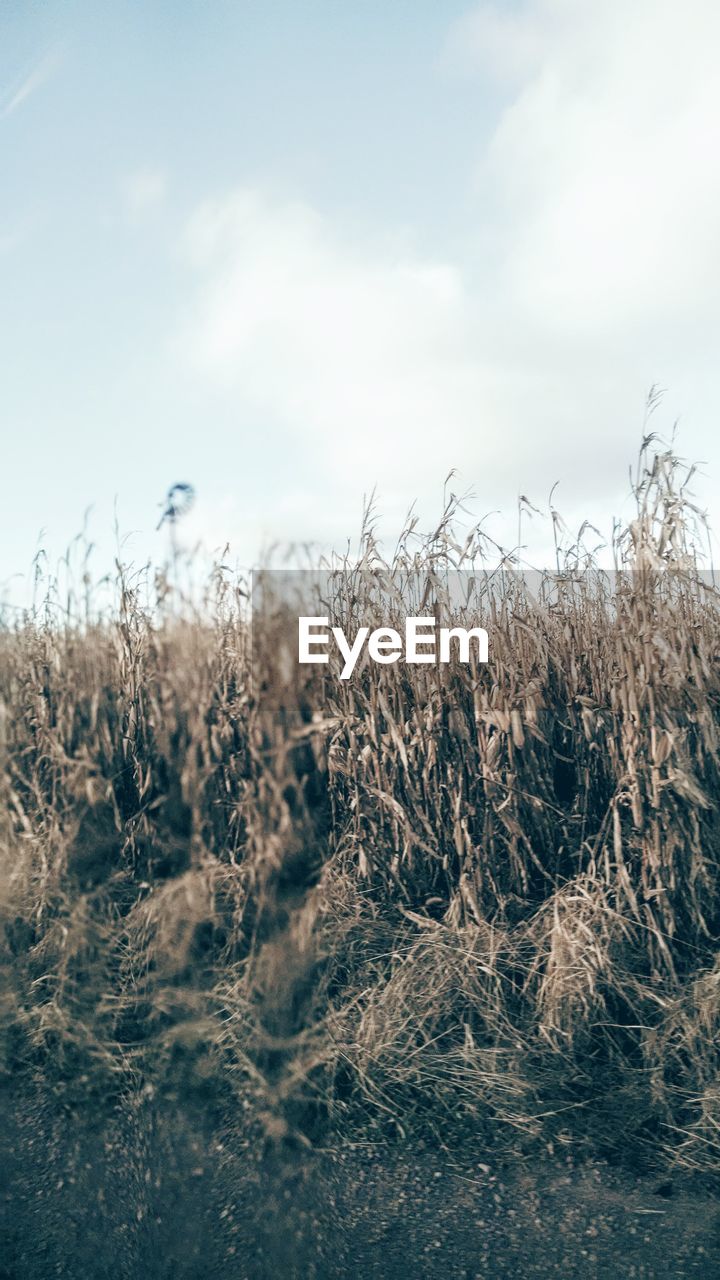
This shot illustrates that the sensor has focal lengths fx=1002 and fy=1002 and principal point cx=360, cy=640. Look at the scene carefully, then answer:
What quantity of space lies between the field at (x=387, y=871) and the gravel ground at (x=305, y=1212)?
76 mm

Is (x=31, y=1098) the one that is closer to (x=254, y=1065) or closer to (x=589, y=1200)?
(x=254, y=1065)

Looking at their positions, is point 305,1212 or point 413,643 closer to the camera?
point 305,1212

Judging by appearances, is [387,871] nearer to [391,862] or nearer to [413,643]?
[391,862]

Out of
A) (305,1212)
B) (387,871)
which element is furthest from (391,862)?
(305,1212)

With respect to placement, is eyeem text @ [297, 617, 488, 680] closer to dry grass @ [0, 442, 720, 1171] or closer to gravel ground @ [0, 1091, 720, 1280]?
dry grass @ [0, 442, 720, 1171]

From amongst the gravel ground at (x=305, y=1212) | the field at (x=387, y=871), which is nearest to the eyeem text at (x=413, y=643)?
the field at (x=387, y=871)

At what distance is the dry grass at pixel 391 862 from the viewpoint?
1.97 meters

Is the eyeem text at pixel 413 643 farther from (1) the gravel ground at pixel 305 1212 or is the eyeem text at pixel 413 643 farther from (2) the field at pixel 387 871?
(1) the gravel ground at pixel 305 1212

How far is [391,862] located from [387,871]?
30mm

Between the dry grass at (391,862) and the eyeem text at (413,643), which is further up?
the eyeem text at (413,643)

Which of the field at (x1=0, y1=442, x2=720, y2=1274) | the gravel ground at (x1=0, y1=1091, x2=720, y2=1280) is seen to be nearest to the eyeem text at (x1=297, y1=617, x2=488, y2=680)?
the field at (x1=0, y1=442, x2=720, y2=1274)

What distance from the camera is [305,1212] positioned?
75.9 inches

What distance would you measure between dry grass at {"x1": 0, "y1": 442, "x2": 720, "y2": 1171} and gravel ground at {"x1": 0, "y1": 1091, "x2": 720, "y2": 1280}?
4.4 inches

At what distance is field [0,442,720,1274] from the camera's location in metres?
1.97
